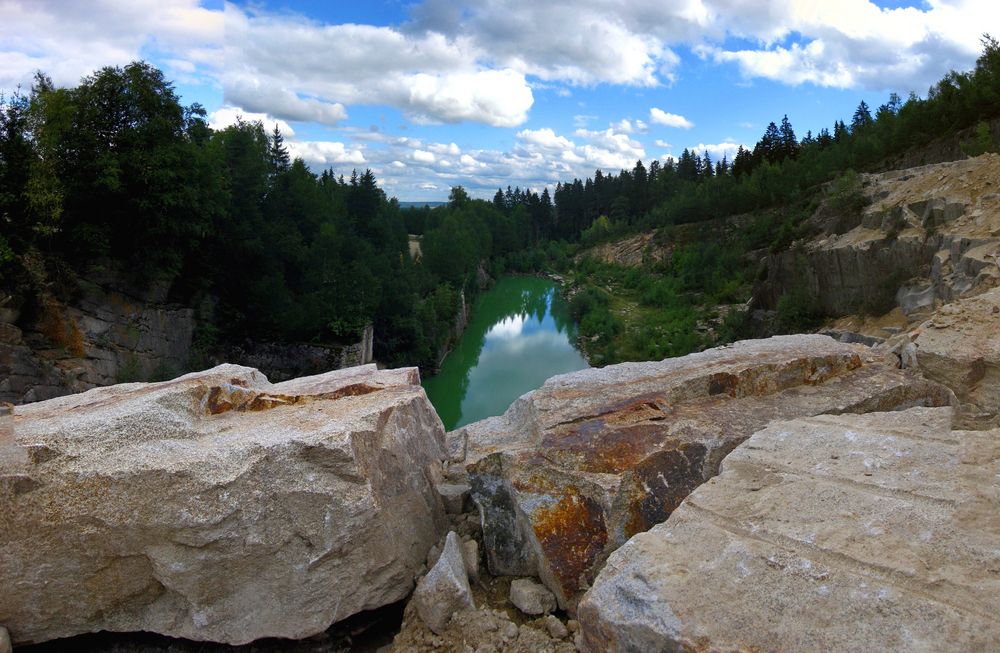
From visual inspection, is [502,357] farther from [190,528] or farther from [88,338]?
[190,528]

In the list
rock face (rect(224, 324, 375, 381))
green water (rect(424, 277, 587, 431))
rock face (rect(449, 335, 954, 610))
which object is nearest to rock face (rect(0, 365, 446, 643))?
rock face (rect(449, 335, 954, 610))

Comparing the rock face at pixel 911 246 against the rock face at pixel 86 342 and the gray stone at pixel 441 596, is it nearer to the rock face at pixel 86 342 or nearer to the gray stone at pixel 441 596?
the gray stone at pixel 441 596

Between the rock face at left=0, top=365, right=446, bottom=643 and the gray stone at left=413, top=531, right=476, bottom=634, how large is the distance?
31cm

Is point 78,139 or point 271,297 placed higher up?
point 78,139

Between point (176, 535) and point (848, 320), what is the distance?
18.6m

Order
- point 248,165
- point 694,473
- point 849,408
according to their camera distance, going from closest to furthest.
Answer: point 694,473, point 849,408, point 248,165

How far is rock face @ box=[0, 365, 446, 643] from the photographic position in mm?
3619

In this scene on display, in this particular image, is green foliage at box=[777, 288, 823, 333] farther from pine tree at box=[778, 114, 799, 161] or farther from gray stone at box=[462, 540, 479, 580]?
pine tree at box=[778, 114, 799, 161]

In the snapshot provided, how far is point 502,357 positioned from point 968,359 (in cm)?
3018

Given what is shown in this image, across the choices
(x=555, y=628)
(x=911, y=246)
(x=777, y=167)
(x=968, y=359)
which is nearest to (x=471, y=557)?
(x=555, y=628)

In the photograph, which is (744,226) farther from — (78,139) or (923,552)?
(923,552)

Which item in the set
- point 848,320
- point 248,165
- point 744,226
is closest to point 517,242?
point 744,226

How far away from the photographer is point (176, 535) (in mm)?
3631

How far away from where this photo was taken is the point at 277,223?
28562mm
